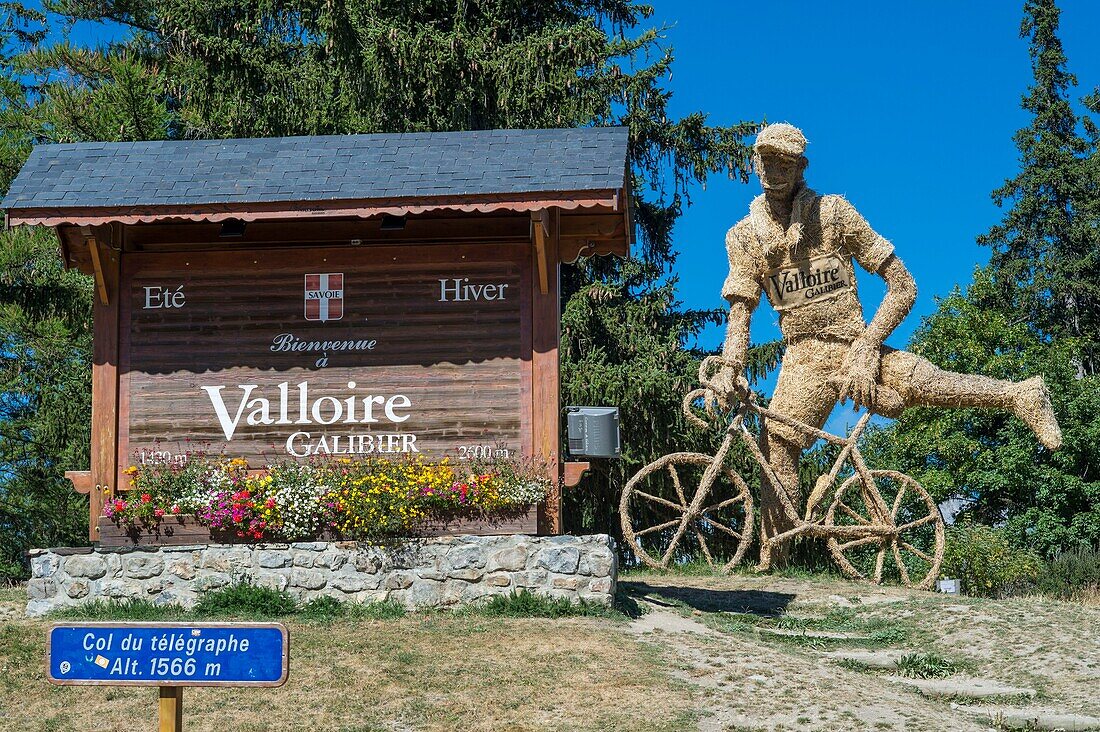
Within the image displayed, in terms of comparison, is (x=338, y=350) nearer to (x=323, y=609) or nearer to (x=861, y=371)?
(x=323, y=609)

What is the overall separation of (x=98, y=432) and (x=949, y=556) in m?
14.0

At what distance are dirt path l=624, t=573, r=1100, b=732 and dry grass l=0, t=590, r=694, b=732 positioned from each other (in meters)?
0.50

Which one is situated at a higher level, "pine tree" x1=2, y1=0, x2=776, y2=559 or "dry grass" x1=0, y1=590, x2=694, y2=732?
"pine tree" x1=2, y1=0, x2=776, y2=559

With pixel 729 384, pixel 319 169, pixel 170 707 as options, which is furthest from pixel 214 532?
pixel 729 384

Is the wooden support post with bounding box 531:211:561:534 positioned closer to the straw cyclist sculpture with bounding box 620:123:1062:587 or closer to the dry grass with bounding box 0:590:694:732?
the dry grass with bounding box 0:590:694:732

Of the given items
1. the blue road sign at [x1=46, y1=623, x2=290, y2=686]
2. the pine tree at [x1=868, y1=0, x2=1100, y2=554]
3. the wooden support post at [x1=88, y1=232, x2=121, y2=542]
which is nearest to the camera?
the blue road sign at [x1=46, y1=623, x2=290, y2=686]

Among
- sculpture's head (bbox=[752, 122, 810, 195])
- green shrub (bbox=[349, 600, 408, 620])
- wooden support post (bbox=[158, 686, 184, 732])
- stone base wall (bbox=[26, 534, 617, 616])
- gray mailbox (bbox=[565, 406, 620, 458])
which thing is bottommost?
green shrub (bbox=[349, 600, 408, 620])

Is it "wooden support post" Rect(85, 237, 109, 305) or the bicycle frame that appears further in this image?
the bicycle frame

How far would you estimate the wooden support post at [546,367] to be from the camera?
13031mm

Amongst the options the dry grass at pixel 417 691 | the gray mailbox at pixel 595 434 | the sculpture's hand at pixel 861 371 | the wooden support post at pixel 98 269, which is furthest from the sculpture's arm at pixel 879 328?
the wooden support post at pixel 98 269

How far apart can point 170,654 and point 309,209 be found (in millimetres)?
6993

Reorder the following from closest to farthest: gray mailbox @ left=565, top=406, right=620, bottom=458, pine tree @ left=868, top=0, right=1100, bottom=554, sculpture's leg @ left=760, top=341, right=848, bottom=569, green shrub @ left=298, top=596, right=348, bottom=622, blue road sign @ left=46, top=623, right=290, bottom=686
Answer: blue road sign @ left=46, top=623, right=290, bottom=686 → green shrub @ left=298, top=596, right=348, bottom=622 → gray mailbox @ left=565, top=406, right=620, bottom=458 → sculpture's leg @ left=760, top=341, right=848, bottom=569 → pine tree @ left=868, top=0, right=1100, bottom=554

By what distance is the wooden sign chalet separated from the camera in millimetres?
13188

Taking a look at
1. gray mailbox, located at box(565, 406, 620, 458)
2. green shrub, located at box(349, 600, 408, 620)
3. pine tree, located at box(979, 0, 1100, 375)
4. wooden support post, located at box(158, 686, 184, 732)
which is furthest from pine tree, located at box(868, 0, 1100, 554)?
wooden support post, located at box(158, 686, 184, 732)
